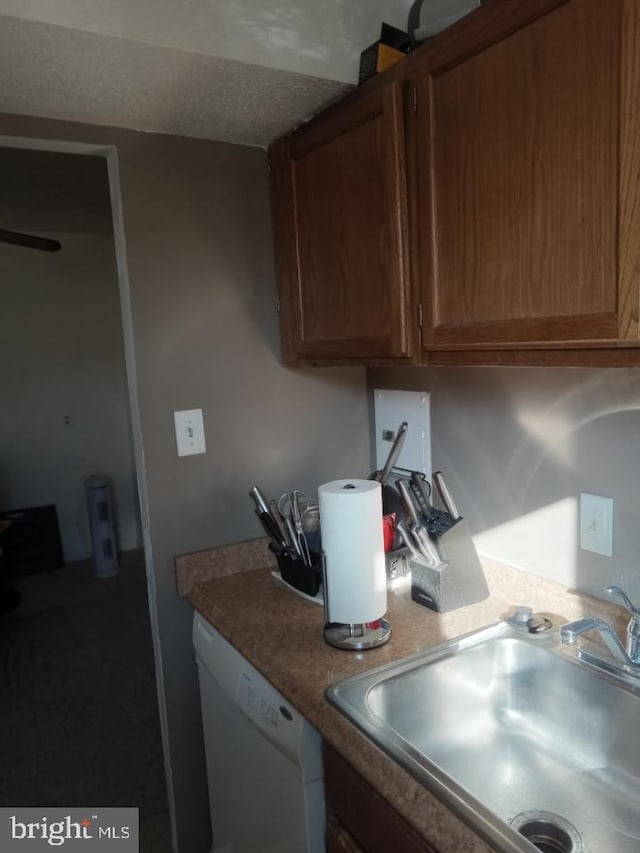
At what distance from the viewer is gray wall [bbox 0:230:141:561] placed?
4.39m

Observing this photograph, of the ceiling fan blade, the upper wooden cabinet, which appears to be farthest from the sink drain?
the ceiling fan blade

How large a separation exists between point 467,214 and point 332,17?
54 cm

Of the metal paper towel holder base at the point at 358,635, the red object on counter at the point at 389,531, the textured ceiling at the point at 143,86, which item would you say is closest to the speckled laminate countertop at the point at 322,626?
the metal paper towel holder base at the point at 358,635

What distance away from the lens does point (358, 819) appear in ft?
3.34

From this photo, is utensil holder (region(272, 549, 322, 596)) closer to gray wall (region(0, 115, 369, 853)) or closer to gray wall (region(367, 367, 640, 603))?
gray wall (region(0, 115, 369, 853))

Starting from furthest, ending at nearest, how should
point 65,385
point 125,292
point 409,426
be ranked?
point 65,385 → point 409,426 → point 125,292

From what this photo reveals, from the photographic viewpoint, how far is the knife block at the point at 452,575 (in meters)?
1.39

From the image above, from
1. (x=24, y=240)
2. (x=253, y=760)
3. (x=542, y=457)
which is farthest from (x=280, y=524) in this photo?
(x=24, y=240)

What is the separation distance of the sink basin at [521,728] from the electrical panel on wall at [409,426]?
0.56 m

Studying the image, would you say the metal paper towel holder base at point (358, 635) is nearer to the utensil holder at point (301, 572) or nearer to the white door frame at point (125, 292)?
the utensil holder at point (301, 572)

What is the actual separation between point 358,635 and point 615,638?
1.56 feet

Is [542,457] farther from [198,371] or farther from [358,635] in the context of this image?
[198,371]

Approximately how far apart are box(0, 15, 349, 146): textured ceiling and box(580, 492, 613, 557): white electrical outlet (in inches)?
38.7

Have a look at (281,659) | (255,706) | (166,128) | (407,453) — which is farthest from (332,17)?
(255,706)
